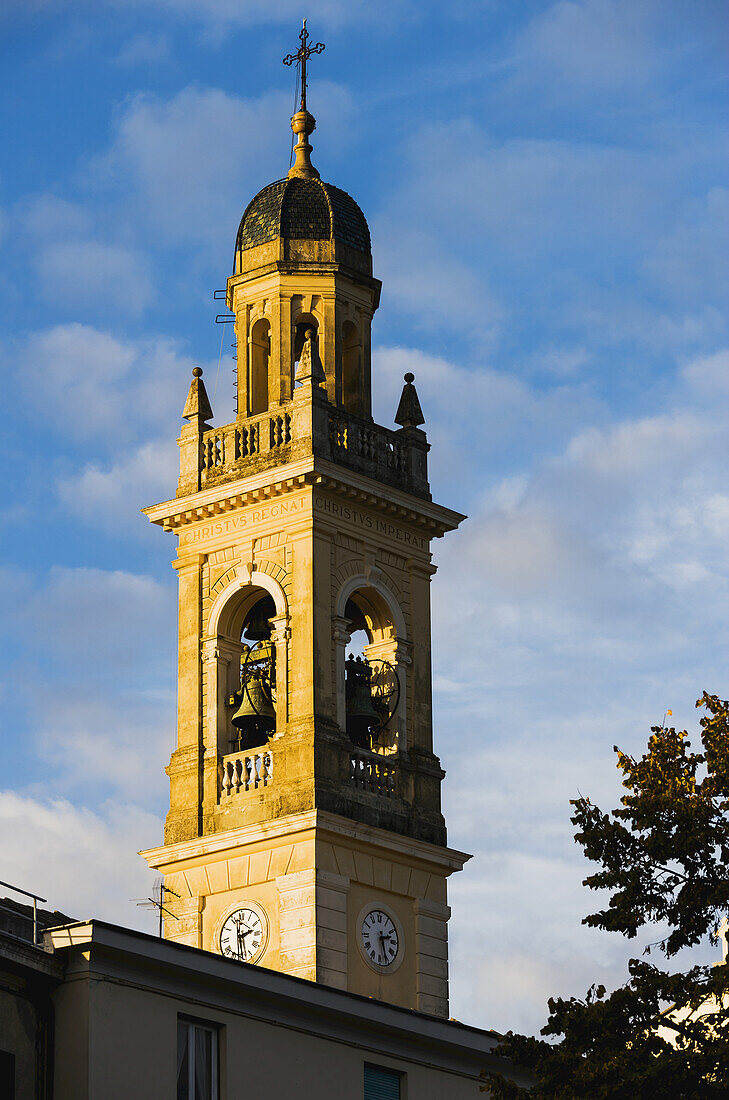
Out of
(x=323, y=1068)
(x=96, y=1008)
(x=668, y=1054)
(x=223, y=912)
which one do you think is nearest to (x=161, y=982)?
(x=96, y=1008)

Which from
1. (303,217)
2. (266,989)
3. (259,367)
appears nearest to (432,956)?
(259,367)

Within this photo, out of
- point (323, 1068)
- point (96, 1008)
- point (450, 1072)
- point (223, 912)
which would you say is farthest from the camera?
point (223, 912)

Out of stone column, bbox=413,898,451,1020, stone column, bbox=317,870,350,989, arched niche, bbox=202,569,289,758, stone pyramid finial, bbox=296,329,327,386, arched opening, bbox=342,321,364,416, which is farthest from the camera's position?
arched opening, bbox=342,321,364,416

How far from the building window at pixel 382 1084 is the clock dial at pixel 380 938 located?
527 inches

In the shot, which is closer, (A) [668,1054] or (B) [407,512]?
(A) [668,1054]

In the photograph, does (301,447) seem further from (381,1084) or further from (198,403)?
(381,1084)

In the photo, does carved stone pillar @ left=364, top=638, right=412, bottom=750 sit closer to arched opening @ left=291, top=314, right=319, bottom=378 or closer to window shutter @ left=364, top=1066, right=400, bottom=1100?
arched opening @ left=291, top=314, right=319, bottom=378

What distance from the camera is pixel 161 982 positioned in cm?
3656

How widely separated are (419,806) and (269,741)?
133 inches

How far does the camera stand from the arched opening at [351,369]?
60094mm

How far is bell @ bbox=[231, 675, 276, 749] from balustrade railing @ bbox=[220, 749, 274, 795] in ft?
1.89

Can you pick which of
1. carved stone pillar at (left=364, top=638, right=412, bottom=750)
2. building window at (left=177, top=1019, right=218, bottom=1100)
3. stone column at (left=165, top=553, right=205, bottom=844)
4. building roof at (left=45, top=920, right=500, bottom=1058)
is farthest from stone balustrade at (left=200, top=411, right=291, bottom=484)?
building window at (left=177, top=1019, right=218, bottom=1100)

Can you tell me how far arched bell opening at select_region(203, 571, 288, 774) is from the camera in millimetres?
56000

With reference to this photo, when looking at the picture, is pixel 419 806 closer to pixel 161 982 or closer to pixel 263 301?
pixel 263 301
